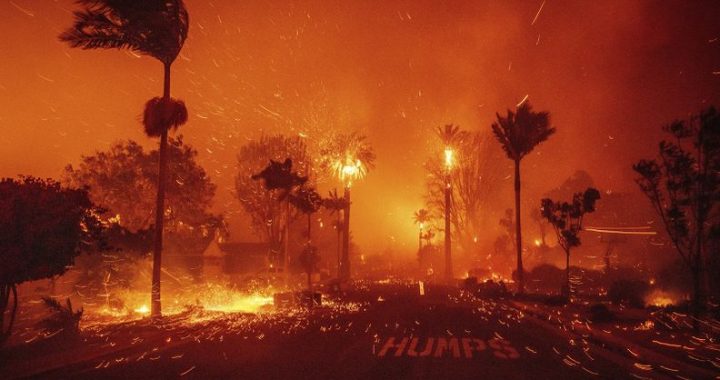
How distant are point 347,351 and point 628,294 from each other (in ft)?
65.5

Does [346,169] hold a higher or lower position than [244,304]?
higher

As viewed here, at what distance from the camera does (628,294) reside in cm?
2783

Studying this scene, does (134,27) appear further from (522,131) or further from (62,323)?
(522,131)

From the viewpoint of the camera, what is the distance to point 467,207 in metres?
69.8

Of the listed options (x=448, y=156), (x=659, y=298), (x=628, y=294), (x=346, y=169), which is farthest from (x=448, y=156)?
(x=628, y=294)

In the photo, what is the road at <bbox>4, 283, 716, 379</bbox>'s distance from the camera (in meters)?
10.7

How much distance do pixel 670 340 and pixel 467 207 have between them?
5516cm

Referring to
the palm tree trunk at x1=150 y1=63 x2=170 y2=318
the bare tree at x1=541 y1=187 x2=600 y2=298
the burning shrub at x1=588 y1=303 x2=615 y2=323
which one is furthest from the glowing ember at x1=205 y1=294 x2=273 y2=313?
the bare tree at x1=541 y1=187 x2=600 y2=298

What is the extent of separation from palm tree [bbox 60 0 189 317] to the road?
4.76 metres

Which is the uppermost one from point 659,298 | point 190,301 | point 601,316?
point 601,316

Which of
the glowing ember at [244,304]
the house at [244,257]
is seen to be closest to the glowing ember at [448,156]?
the house at [244,257]

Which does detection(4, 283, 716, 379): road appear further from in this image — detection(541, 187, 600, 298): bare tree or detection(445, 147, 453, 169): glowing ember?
detection(445, 147, 453, 169): glowing ember

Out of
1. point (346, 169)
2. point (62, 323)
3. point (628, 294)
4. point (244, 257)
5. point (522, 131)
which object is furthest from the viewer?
point (244, 257)

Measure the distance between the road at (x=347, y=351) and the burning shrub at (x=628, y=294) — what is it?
7.45 metres
